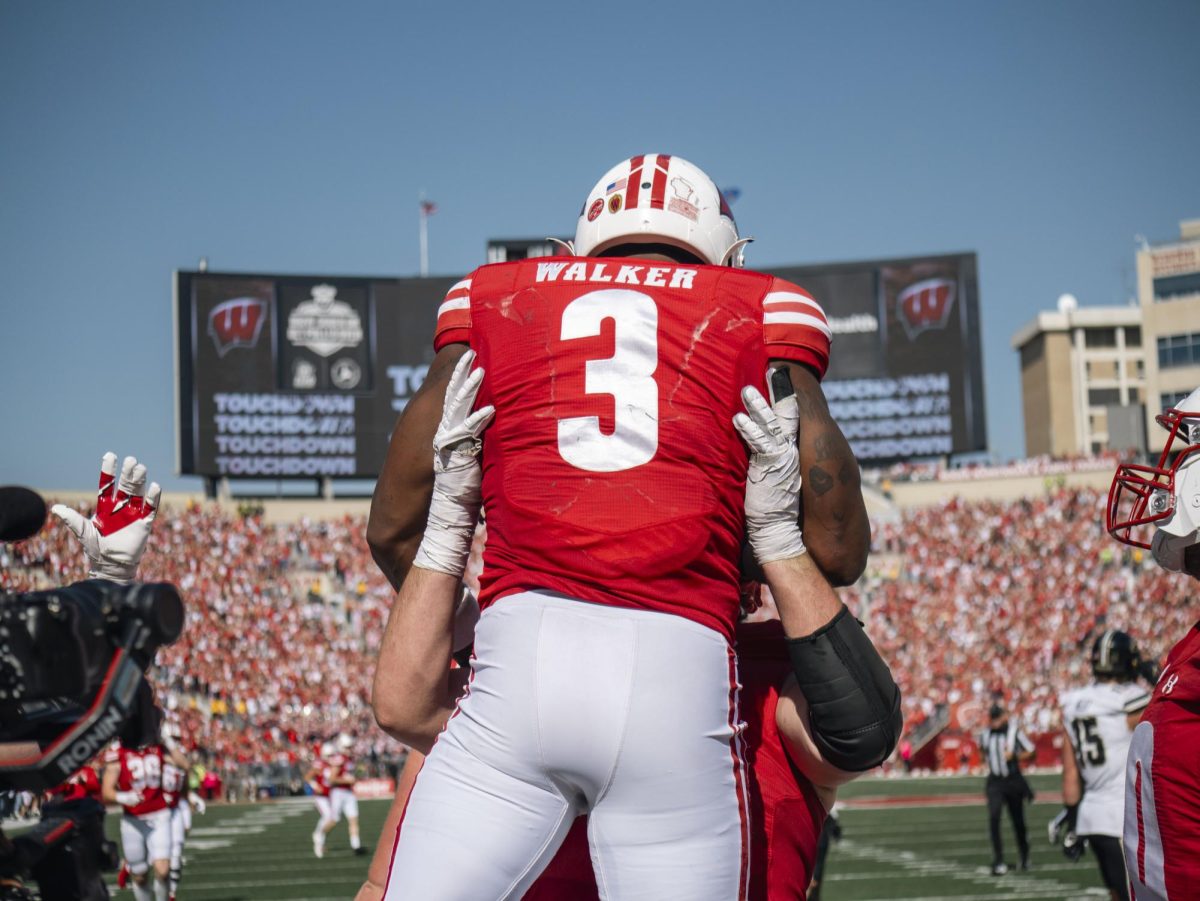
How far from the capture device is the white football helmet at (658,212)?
2.99 metres

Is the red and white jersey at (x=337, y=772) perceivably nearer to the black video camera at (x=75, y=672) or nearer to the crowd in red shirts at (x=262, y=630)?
the crowd in red shirts at (x=262, y=630)

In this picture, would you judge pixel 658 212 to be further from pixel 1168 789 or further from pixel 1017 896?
pixel 1017 896

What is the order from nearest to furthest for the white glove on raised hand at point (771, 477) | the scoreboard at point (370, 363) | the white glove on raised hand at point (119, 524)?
the white glove on raised hand at point (771, 477)
the white glove on raised hand at point (119, 524)
the scoreboard at point (370, 363)

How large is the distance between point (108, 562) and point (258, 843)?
13909 millimetres

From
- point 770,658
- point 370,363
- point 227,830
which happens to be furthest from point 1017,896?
point 370,363

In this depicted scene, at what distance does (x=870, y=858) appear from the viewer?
45.8 ft

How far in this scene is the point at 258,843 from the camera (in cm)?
1741

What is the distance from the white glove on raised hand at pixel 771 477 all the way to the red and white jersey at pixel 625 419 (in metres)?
0.03

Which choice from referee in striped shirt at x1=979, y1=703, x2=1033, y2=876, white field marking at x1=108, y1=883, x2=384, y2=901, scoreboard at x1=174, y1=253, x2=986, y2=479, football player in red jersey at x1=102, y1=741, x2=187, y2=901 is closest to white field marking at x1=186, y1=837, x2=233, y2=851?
white field marking at x1=108, y1=883, x2=384, y2=901

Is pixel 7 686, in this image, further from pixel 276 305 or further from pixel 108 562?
pixel 276 305

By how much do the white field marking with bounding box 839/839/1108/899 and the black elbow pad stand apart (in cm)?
897

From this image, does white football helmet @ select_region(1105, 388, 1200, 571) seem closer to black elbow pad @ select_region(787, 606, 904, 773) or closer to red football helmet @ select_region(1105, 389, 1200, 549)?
red football helmet @ select_region(1105, 389, 1200, 549)

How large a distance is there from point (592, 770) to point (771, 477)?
2.12ft

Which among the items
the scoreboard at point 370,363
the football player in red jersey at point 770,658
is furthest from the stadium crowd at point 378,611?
the football player in red jersey at point 770,658
